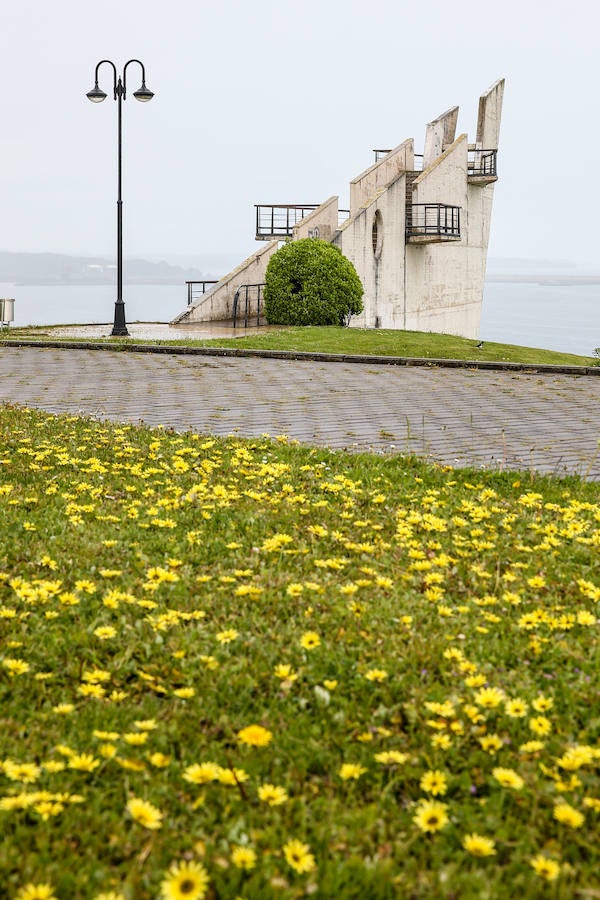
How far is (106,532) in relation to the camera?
17.9 ft

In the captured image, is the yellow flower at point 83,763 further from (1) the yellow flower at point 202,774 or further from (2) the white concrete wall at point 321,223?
(2) the white concrete wall at point 321,223

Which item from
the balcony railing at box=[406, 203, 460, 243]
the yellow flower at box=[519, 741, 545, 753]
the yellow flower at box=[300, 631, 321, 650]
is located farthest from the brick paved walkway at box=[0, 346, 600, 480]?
the balcony railing at box=[406, 203, 460, 243]

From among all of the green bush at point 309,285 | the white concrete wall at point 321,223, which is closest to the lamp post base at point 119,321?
the green bush at point 309,285

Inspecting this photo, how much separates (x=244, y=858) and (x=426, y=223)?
36563 mm

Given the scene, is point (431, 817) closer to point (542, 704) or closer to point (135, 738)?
point (542, 704)

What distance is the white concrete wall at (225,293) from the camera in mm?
29328

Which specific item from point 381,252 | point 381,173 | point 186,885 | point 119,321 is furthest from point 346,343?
point 186,885

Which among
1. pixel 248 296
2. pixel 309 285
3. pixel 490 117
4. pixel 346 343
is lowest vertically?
pixel 346 343

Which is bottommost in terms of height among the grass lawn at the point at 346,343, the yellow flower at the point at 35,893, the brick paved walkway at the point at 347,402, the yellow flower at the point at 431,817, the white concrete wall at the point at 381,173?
the yellow flower at the point at 35,893

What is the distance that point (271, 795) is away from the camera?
281 cm

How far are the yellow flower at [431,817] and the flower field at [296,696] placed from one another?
0.02 meters

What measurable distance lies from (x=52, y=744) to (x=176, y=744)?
41 cm

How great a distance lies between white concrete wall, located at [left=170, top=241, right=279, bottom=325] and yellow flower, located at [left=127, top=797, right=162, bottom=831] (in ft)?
88.2

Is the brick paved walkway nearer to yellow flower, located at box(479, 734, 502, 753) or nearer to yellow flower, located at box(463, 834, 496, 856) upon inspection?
yellow flower, located at box(479, 734, 502, 753)
